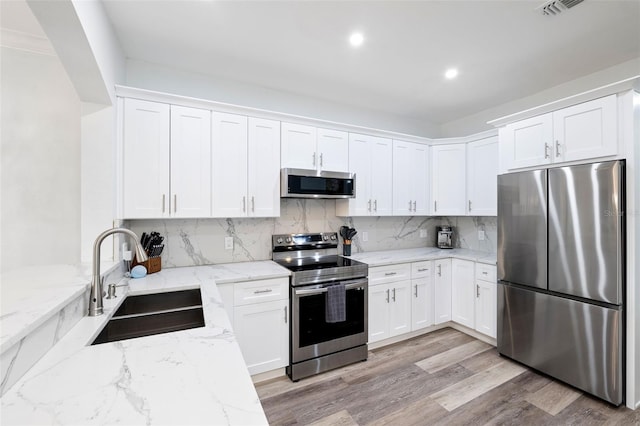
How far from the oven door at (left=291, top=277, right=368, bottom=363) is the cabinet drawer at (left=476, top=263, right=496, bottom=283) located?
1.32 meters

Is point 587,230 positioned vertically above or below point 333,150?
below

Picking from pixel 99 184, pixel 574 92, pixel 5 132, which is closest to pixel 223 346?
pixel 99 184

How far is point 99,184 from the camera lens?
2018 millimetres

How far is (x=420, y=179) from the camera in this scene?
3645mm

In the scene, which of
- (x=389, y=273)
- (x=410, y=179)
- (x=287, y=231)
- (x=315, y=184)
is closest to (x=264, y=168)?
(x=315, y=184)

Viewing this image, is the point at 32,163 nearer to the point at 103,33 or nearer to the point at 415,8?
the point at 103,33

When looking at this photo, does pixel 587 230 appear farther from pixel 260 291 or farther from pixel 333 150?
pixel 260 291

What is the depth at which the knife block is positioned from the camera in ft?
7.58

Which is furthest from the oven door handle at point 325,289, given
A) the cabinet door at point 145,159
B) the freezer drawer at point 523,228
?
the freezer drawer at point 523,228

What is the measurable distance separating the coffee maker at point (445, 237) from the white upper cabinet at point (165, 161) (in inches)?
120

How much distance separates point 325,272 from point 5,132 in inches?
104

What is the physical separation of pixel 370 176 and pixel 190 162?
74.3 inches

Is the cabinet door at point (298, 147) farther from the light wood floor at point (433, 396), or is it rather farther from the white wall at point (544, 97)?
the white wall at point (544, 97)

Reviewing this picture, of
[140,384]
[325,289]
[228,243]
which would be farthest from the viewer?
[228,243]
